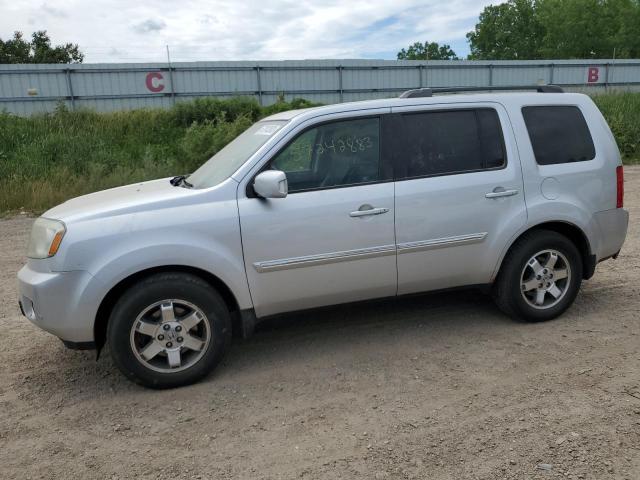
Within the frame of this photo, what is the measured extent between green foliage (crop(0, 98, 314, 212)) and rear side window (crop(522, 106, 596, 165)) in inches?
378

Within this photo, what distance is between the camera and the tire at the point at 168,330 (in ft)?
12.2

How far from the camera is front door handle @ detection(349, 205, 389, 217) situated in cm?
408

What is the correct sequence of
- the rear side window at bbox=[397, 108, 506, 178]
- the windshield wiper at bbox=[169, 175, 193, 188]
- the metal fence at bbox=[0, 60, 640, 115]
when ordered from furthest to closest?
the metal fence at bbox=[0, 60, 640, 115]
the windshield wiper at bbox=[169, 175, 193, 188]
the rear side window at bbox=[397, 108, 506, 178]

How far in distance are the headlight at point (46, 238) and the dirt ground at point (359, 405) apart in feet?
3.21

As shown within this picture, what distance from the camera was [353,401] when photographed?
3627 mm

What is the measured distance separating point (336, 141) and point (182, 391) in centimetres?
208

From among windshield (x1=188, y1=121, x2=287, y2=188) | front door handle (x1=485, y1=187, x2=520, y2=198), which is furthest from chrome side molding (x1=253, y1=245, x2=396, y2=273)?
front door handle (x1=485, y1=187, x2=520, y2=198)

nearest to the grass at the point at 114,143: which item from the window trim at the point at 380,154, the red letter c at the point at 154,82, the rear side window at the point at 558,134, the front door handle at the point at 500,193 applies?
the red letter c at the point at 154,82

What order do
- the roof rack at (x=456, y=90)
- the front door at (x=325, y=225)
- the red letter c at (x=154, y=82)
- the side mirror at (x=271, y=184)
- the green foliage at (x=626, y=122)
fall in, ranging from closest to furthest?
the side mirror at (x=271, y=184), the front door at (x=325, y=225), the roof rack at (x=456, y=90), the green foliage at (x=626, y=122), the red letter c at (x=154, y=82)

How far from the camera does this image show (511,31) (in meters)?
71.2

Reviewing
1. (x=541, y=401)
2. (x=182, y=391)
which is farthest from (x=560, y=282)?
(x=182, y=391)

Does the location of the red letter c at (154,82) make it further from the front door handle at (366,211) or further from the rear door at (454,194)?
the front door handle at (366,211)

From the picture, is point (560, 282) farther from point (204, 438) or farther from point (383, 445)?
point (204, 438)

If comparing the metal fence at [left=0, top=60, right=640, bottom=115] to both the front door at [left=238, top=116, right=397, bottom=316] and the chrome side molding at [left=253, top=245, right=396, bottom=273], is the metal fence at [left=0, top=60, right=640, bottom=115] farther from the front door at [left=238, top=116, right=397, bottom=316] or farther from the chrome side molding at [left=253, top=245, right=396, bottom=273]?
the chrome side molding at [left=253, top=245, right=396, bottom=273]
